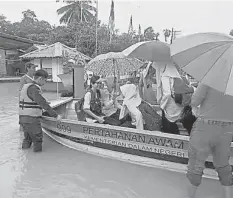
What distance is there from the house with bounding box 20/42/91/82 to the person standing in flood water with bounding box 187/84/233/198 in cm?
1349

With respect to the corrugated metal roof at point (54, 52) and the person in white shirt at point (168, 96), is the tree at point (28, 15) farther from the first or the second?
the person in white shirt at point (168, 96)

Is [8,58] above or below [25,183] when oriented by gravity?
above

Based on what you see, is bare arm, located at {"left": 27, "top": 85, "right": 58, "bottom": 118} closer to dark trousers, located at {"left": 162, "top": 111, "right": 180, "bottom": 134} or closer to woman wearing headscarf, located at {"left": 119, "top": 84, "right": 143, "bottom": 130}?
woman wearing headscarf, located at {"left": 119, "top": 84, "right": 143, "bottom": 130}

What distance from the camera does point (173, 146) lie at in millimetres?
3924

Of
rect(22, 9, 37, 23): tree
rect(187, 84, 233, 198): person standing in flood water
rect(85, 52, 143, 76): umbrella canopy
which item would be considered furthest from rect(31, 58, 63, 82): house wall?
rect(22, 9, 37, 23): tree

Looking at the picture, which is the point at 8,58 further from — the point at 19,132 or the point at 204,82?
the point at 204,82

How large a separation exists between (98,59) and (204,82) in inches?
141

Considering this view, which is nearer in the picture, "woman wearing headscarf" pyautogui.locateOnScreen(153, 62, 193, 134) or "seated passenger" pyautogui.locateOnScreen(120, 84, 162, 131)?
"woman wearing headscarf" pyautogui.locateOnScreen(153, 62, 193, 134)

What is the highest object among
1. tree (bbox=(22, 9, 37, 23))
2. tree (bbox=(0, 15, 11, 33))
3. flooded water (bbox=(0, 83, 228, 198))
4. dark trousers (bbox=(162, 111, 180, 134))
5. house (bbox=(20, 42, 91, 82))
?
tree (bbox=(22, 9, 37, 23))

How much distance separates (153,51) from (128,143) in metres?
1.53

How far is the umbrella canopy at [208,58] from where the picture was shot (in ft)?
8.27

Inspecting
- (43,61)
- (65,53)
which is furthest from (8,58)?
(65,53)

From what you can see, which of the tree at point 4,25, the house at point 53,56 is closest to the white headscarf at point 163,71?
the house at point 53,56

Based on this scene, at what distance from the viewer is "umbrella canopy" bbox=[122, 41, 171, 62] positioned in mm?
4332
